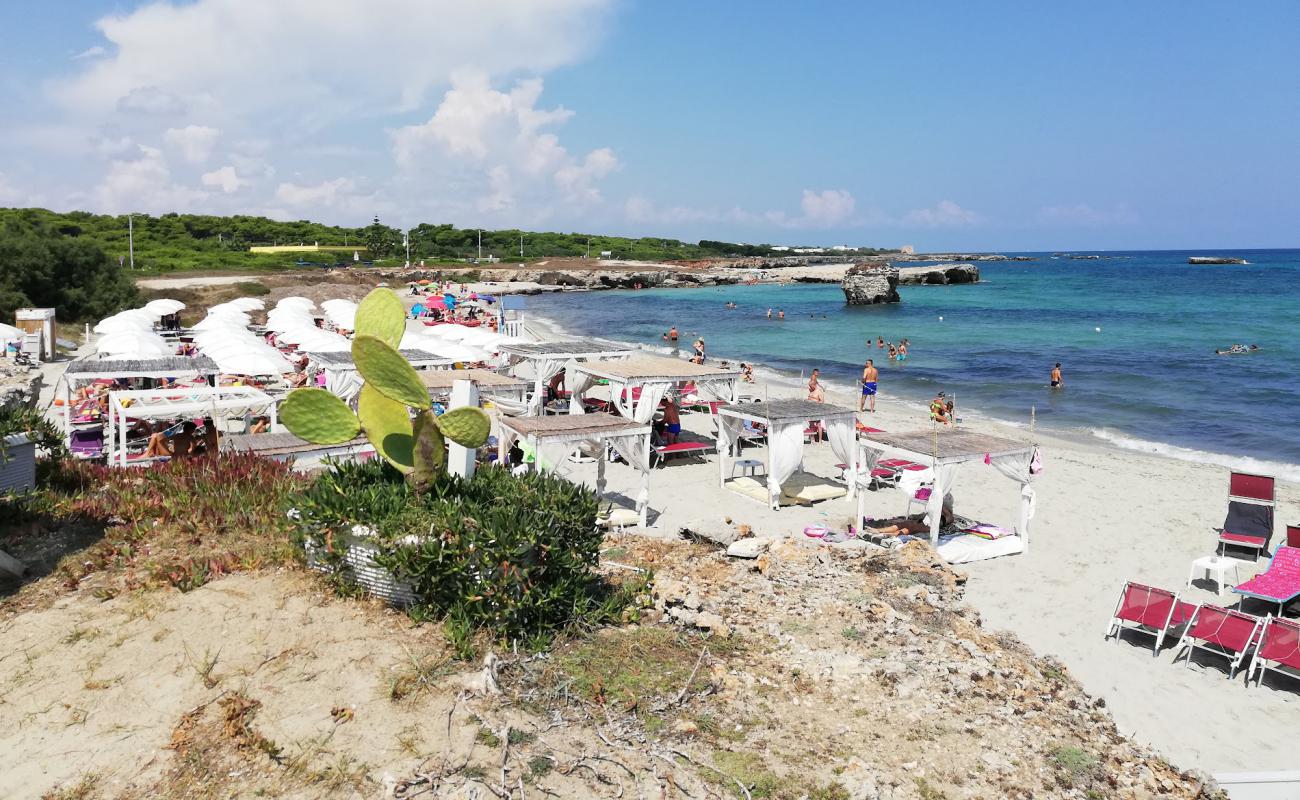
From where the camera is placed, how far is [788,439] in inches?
497

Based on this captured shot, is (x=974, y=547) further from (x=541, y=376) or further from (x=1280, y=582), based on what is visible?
(x=541, y=376)

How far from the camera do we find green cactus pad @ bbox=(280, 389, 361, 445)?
6.10 meters

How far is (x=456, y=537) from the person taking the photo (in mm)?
5273

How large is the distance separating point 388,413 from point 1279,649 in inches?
330

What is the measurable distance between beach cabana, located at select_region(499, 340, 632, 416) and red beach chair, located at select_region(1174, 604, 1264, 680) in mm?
12384

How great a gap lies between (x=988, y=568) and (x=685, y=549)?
424 cm

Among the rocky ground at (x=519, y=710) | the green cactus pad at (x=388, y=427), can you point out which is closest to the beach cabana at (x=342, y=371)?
the green cactus pad at (x=388, y=427)

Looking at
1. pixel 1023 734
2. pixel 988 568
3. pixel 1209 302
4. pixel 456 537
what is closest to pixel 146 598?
pixel 456 537

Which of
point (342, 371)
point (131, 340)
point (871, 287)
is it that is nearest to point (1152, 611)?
point (342, 371)

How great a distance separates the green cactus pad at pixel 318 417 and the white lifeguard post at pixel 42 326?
78.3ft

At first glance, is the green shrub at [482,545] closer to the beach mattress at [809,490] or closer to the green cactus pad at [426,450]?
the green cactus pad at [426,450]

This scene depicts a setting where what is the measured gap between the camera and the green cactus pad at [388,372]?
5.73 metres

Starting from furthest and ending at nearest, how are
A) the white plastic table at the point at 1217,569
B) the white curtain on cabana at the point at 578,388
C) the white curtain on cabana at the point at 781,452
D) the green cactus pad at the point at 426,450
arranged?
the white curtain on cabana at the point at 578,388 < the white curtain on cabana at the point at 781,452 < the white plastic table at the point at 1217,569 < the green cactus pad at the point at 426,450

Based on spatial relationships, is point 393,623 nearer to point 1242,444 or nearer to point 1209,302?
point 1242,444
